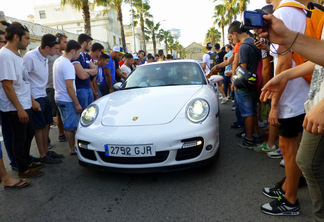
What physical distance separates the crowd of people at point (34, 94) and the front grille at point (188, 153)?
5.91 ft

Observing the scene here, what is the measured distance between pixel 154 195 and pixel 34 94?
226 cm

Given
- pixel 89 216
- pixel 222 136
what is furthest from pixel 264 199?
pixel 222 136

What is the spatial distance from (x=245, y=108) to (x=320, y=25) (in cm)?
202

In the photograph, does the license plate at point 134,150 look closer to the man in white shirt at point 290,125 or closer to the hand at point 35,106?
the man in white shirt at point 290,125

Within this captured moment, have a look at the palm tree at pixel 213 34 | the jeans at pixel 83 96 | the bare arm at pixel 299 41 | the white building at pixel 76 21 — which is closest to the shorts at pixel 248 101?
the bare arm at pixel 299 41

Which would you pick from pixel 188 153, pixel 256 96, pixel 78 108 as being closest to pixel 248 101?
pixel 256 96

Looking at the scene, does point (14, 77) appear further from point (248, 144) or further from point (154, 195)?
point (248, 144)

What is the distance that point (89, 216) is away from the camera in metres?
2.01

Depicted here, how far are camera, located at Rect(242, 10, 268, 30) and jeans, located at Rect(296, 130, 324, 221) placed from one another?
70 cm

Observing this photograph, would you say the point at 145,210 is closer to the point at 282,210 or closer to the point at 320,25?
the point at 282,210

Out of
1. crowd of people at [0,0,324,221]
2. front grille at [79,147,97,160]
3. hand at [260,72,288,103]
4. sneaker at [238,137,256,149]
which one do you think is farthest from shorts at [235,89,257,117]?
front grille at [79,147,97,160]

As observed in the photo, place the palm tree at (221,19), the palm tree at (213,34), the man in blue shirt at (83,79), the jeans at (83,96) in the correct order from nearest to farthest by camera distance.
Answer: the man in blue shirt at (83,79)
the jeans at (83,96)
the palm tree at (221,19)
the palm tree at (213,34)

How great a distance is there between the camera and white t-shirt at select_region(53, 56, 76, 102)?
3266 millimetres

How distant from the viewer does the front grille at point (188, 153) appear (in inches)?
94.0
